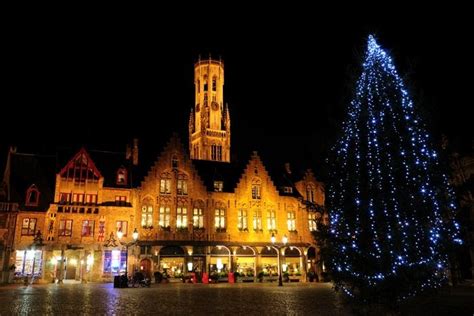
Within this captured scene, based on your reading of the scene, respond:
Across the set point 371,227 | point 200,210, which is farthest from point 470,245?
point 200,210

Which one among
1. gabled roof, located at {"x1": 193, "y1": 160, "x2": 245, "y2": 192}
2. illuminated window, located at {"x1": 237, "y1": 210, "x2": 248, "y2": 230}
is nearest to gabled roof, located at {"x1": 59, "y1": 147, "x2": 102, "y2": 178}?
gabled roof, located at {"x1": 193, "y1": 160, "x2": 245, "y2": 192}

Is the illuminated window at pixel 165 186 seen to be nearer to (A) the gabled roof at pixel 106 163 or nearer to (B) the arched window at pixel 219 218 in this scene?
(A) the gabled roof at pixel 106 163

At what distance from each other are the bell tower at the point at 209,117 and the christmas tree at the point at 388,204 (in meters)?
78.4

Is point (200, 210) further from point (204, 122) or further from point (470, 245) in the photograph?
point (204, 122)

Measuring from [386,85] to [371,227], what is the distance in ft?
17.6

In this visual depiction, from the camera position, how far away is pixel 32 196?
43.4m

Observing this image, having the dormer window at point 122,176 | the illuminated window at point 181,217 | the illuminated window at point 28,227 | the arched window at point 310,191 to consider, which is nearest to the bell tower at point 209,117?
the arched window at point 310,191

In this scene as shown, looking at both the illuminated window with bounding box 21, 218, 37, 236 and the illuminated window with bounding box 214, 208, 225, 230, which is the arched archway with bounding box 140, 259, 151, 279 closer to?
the illuminated window with bounding box 214, 208, 225, 230

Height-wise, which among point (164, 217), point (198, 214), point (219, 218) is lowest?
point (164, 217)

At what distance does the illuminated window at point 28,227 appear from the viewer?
136 ft

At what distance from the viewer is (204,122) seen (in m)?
96.5

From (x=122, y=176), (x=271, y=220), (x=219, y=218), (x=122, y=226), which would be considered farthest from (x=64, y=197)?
(x=271, y=220)

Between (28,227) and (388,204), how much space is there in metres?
37.9

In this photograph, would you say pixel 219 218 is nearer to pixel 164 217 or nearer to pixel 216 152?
pixel 164 217
